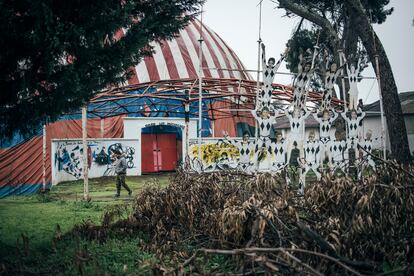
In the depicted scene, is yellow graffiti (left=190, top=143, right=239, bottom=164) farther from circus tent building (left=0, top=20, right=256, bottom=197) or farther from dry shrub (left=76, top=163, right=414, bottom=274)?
dry shrub (left=76, top=163, right=414, bottom=274)

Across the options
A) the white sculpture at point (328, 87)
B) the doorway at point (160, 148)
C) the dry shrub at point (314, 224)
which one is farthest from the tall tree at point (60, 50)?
the doorway at point (160, 148)

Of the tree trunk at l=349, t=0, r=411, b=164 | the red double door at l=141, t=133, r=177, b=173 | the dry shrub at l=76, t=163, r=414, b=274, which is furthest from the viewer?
the red double door at l=141, t=133, r=177, b=173

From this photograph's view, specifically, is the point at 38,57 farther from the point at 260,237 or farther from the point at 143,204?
the point at 260,237

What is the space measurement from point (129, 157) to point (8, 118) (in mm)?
14783

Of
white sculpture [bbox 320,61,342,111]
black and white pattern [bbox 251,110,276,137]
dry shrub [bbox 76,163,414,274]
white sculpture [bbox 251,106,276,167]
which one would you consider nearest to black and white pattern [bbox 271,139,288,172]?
white sculpture [bbox 251,106,276,167]

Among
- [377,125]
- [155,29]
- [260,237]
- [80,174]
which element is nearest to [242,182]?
[260,237]

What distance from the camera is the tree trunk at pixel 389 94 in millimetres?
12000

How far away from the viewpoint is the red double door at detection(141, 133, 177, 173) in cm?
2270

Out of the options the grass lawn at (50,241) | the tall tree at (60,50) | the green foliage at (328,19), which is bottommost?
the grass lawn at (50,241)

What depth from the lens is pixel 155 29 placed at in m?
6.57

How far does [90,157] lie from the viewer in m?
19.3

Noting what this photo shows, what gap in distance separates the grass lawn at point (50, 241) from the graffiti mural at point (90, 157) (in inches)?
141

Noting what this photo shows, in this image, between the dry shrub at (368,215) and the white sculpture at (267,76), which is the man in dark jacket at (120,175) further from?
the dry shrub at (368,215)

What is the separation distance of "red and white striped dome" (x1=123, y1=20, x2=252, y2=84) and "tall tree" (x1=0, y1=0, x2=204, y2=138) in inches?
635
